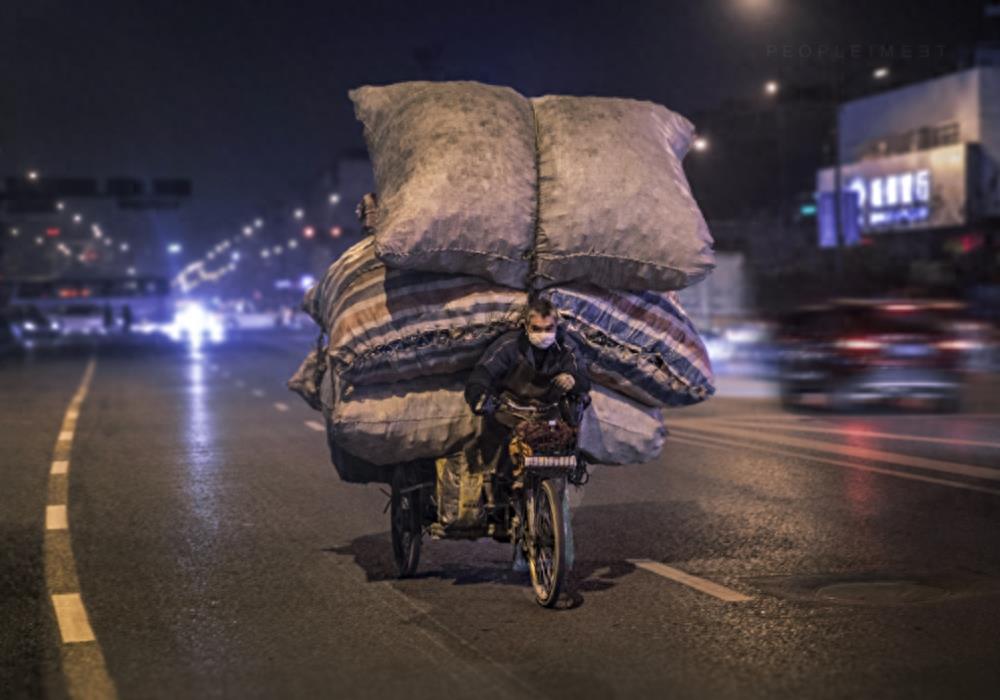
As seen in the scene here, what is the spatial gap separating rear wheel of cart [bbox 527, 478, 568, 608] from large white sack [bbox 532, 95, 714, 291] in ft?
3.80

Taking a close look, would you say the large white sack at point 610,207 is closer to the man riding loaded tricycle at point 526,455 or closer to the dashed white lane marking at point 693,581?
the man riding loaded tricycle at point 526,455

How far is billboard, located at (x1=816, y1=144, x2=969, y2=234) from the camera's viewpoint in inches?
2186

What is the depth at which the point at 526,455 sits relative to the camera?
7211 millimetres

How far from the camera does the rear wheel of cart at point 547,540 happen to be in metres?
7.05

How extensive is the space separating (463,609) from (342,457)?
4.86 ft

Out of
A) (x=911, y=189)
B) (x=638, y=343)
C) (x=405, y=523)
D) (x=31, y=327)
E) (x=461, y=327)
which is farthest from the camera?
(x=31, y=327)

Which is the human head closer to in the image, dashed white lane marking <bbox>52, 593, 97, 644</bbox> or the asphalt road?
the asphalt road

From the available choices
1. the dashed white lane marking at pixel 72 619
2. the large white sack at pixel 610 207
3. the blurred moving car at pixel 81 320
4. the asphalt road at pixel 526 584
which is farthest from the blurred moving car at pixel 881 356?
the blurred moving car at pixel 81 320

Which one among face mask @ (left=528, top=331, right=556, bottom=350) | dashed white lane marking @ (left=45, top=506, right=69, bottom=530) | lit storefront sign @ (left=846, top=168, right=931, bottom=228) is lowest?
dashed white lane marking @ (left=45, top=506, right=69, bottom=530)

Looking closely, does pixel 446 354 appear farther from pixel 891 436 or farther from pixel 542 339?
pixel 891 436

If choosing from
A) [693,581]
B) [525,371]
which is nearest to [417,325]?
[525,371]

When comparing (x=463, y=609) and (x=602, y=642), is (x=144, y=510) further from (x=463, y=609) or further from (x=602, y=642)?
(x=602, y=642)

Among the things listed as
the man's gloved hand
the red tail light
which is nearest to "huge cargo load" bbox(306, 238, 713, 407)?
the man's gloved hand

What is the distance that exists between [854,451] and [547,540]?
8.35 m
